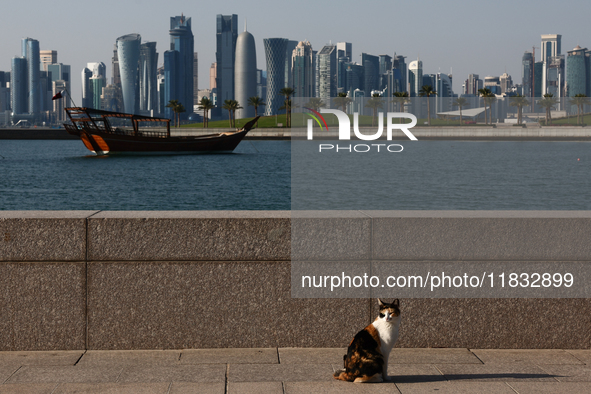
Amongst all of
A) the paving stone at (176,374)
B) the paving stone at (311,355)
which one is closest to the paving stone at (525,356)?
the paving stone at (311,355)

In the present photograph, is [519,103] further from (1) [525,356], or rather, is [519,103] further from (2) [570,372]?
(2) [570,372]

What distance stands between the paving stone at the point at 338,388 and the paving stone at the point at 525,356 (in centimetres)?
112

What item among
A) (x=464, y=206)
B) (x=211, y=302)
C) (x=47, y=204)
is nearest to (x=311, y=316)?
(x=211, y=302)

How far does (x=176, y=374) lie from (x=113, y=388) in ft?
1.70

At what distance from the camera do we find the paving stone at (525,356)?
5.28 m

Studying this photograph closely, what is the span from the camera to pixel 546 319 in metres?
5.57

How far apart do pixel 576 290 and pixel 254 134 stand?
448ft

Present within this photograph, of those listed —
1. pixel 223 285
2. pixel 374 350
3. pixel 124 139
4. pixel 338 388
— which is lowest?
pixel 338 388

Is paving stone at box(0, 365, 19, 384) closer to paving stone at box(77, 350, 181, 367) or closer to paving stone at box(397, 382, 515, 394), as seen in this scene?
paving stone at box(77, 350, 181, 367)

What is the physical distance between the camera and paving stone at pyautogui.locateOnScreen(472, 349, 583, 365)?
5281mm

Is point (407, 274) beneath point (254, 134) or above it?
beneath

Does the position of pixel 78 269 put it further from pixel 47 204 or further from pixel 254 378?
pixel 47 204

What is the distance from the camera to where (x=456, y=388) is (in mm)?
4602

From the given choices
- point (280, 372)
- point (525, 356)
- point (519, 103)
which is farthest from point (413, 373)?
point (519, 103)
